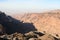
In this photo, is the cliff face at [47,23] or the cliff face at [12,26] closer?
the cliff face at [12,26]

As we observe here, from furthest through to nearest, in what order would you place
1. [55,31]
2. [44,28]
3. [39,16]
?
[39,16] < [44,28] < [55,31]

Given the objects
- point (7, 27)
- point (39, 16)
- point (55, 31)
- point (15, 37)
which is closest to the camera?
point (15, 37)

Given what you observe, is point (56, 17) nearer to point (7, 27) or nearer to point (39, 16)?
point (39, 16)

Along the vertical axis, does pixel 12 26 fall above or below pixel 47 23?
above

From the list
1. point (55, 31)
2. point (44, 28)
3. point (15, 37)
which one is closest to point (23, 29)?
point (44, 28)

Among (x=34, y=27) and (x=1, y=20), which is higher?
(x=1, y=20)

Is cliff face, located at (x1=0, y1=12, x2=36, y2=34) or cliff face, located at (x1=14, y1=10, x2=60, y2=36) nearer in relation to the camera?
cliff face, located at (x1=0, y1=12, x2=36, y2=34)

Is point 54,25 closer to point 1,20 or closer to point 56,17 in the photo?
point 56,17

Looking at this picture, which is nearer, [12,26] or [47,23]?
[12,26]

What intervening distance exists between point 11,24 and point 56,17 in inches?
415

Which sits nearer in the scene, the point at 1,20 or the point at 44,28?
the point at 1,20

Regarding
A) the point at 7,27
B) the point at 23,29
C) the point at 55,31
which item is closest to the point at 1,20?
the point at 7,27

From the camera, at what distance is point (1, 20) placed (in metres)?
30.9

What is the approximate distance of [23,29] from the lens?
33969 millimetres
